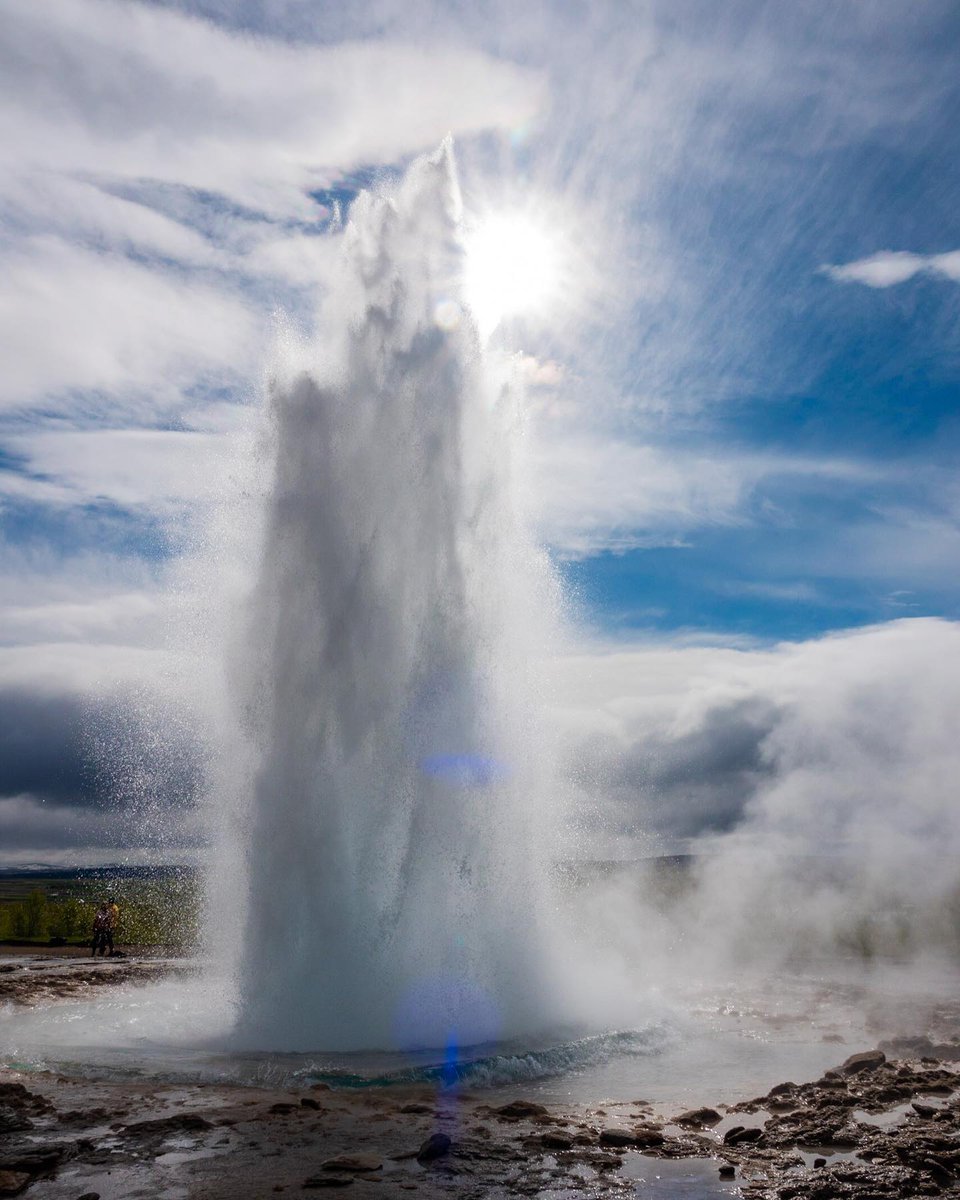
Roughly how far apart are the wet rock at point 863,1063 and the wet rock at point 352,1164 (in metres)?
6.98

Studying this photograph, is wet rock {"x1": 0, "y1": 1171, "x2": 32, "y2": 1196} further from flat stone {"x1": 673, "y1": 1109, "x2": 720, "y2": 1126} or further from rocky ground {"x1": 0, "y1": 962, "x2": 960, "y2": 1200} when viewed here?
flat stone {"x1": 673, "y1": 1109, "x2": 720, "y2": 1126}

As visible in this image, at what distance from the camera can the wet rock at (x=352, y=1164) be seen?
7430mm

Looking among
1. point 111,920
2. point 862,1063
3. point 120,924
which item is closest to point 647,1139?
point 862,1063

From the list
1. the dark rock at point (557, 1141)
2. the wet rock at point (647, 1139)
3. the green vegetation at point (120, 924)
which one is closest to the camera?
the dark rock at point (557, 1141)

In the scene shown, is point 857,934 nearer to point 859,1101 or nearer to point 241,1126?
point 859,1101

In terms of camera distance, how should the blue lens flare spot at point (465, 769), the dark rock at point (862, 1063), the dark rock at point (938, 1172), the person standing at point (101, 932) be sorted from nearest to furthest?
the dark rock at point (938, 1172) < the dark rock at point (862, 1063) < the blue lens flare spot at point (465, 769) < the person standing at point (101, 932)

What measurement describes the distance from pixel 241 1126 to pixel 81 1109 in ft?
5.94

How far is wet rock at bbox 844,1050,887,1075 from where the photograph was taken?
38.3 ft

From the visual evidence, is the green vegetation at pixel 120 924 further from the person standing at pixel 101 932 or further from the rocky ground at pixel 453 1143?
the rocky ground at pixel 453 1143

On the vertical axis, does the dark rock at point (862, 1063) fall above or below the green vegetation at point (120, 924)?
below

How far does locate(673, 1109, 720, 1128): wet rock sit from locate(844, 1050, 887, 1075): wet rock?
3.18 meters

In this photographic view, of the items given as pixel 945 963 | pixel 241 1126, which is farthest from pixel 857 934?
pixel 241 1126

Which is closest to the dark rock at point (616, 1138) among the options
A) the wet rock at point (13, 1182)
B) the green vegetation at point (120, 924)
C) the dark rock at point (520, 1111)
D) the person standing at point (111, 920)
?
the dark rock at point (520, 1111)

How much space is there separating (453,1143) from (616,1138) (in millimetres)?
1515
